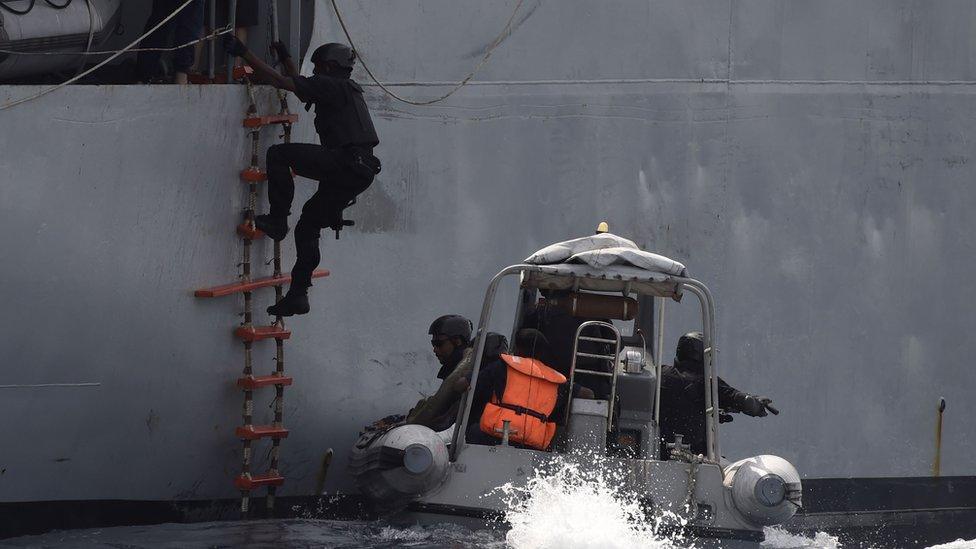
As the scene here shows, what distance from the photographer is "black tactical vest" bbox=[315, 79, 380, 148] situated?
811cm

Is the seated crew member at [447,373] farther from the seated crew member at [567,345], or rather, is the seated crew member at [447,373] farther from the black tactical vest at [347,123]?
the black tactical vest at [347,123]

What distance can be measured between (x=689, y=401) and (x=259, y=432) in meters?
2.59

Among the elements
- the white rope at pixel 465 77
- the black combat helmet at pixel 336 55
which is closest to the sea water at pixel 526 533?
the black combat helmet at pixel 336 55

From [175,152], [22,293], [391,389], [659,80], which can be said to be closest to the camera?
[22,293]

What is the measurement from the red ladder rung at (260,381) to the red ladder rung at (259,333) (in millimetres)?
243

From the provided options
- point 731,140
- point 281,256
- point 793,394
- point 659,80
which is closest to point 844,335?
point 793,394

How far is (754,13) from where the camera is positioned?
10.2 m

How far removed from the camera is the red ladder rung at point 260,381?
8.45m

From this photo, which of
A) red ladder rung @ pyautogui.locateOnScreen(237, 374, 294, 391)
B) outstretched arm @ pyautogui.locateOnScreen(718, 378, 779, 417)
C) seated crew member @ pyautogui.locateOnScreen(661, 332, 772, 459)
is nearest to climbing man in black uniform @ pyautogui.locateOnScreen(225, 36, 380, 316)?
red ladder rung @ pyautogui.locateOnScreen(237, 374, 294, 391)

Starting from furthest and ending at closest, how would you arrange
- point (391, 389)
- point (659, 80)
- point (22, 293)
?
1. point (659, 80)
2. point (391, 389)
3. point (22, 293)

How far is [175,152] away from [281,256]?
3.20 ft

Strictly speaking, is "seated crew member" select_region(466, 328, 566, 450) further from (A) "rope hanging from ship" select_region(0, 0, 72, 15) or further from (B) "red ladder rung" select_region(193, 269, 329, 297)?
(A) "rope hanging from ship" select_region(0, 0, 72, 15)

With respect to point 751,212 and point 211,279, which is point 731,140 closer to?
point 751,212

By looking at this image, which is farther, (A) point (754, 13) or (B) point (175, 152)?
(A) point (754, 13)
